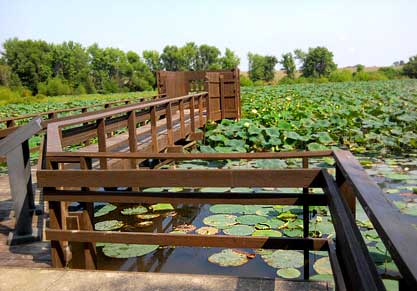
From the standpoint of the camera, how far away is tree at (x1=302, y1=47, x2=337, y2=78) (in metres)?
71.0

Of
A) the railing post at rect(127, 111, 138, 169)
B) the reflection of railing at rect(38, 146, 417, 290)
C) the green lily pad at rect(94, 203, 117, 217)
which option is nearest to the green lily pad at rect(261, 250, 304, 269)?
the reflection of railing at rect(38, 146, 417, 290)

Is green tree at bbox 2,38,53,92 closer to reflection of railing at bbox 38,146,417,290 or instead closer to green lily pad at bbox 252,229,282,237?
green lily pad at bbox 252,229,282,237

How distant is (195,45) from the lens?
270 feet

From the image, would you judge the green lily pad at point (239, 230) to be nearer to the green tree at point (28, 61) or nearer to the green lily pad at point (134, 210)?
the green lily pad at point (134, 210)

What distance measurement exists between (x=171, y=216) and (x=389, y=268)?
259cm

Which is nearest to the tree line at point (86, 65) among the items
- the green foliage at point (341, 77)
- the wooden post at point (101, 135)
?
the green foliage at point (341, 77)

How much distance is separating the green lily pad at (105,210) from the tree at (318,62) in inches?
2698

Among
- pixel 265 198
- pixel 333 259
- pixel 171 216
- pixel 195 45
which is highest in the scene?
pixel 195 45

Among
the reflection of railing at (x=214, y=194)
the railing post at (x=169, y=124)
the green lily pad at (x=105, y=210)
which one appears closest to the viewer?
the reflection of railing at (x=214, y=194)

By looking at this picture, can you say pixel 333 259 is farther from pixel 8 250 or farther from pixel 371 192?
pixel 8 250

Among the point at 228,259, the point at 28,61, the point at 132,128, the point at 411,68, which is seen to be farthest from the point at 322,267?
the point at 411,68

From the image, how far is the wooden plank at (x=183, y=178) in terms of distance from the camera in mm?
2396

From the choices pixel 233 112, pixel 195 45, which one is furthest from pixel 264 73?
pixel 233 112

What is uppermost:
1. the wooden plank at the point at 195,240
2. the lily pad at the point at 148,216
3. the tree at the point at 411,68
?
the tree at the point at 411,68
